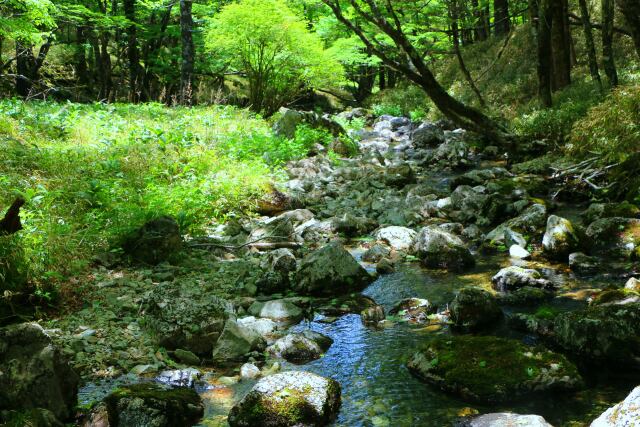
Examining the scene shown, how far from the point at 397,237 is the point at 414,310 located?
229cm

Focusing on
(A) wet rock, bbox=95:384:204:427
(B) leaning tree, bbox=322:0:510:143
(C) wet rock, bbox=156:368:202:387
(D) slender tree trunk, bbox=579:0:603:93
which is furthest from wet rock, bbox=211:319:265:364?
(D) slender tree trunk, bbox=579:0:603:93

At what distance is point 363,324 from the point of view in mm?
4648

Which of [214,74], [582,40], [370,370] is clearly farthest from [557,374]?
[214,74]

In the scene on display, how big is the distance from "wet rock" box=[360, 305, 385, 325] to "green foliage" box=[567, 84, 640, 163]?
462 centimetres

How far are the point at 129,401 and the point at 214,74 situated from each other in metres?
20.4

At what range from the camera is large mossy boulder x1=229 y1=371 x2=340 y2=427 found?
9.93ft

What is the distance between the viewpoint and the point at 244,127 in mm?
12086

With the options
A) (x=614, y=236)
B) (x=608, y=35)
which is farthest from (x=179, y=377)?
(x=608, y=35)

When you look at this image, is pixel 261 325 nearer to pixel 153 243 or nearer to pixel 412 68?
pixel 153 243

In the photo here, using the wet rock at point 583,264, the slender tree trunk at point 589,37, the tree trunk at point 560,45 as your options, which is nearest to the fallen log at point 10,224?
the wet rock at point 583,264

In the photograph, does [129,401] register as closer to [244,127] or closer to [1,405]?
[1,405]

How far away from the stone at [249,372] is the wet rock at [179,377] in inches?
12.1

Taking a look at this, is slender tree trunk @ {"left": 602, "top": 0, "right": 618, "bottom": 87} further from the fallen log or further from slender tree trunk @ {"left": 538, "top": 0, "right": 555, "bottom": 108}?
the fallen log

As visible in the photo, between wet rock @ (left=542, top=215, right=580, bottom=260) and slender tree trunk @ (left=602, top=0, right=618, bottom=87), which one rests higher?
slender tree trunk @ (left=602, top=0, right=618, bottom=87)
